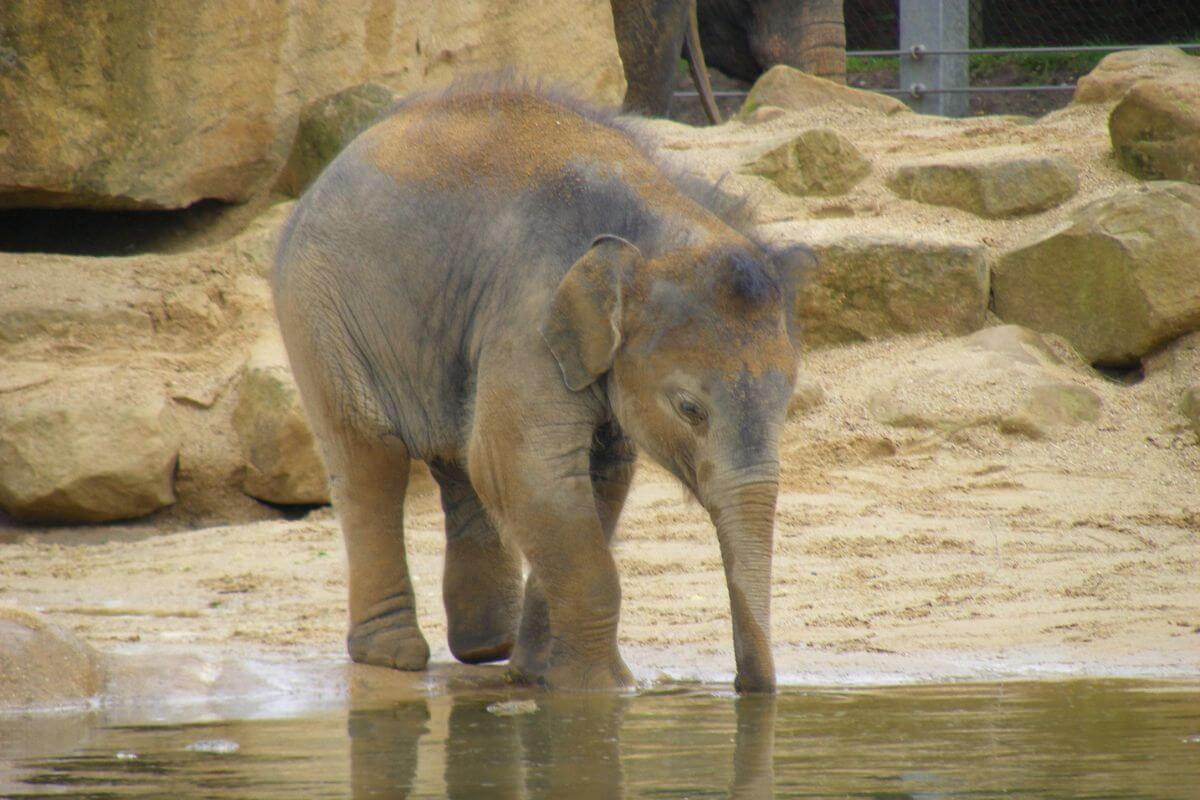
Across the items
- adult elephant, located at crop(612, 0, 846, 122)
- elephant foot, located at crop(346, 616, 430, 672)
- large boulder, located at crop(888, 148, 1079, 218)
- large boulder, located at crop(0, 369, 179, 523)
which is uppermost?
adult elephant, located at crop(612, 0, 846, 122)

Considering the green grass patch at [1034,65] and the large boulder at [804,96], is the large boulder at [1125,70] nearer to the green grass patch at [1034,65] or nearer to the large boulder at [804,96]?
the large boulder at [804,96]

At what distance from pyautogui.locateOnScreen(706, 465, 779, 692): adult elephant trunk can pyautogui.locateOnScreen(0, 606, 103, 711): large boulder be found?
5.64ft

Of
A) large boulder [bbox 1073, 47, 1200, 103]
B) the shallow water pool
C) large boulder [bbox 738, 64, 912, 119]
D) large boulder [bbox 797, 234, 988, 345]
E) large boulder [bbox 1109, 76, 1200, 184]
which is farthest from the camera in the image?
large boulder [bbox 738, 64, 912, 119]

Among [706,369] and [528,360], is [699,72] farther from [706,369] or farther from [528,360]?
[706,369]

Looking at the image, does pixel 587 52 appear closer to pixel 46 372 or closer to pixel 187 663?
pixel 46 372

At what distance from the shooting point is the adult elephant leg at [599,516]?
542 cm

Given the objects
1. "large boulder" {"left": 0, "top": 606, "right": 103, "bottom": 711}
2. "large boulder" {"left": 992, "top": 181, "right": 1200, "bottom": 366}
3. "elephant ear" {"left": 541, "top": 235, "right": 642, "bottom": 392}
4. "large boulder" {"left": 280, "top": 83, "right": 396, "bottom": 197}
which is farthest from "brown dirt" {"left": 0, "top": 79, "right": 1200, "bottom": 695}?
"elephant ear" {"left": 541, "top": 235, "right": 642, "bottom": 392}

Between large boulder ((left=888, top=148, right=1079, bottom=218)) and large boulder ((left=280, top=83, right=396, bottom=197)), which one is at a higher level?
large boulder ((left=280, top=83, right=396, bottom=197))

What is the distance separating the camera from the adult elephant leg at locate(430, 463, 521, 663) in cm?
579

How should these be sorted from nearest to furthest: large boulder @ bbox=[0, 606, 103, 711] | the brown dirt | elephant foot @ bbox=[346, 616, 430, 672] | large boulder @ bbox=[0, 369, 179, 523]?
large boulder @ bbox=[0, 606, 103, 711]
elephant foot @ bbox=[346, 616, 430, 672]
the brown dirt
large boulder @ bbox=[0, 369, 179, 523]

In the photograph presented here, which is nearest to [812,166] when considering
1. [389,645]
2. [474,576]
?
[474,576]

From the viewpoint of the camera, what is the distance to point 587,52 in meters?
11.1

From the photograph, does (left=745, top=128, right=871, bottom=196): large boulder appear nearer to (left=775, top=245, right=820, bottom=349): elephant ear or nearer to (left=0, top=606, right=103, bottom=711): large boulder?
(left=775, top=245, right=820, bottom=349): elephant ear

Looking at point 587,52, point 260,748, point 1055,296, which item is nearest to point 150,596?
point 260,748
